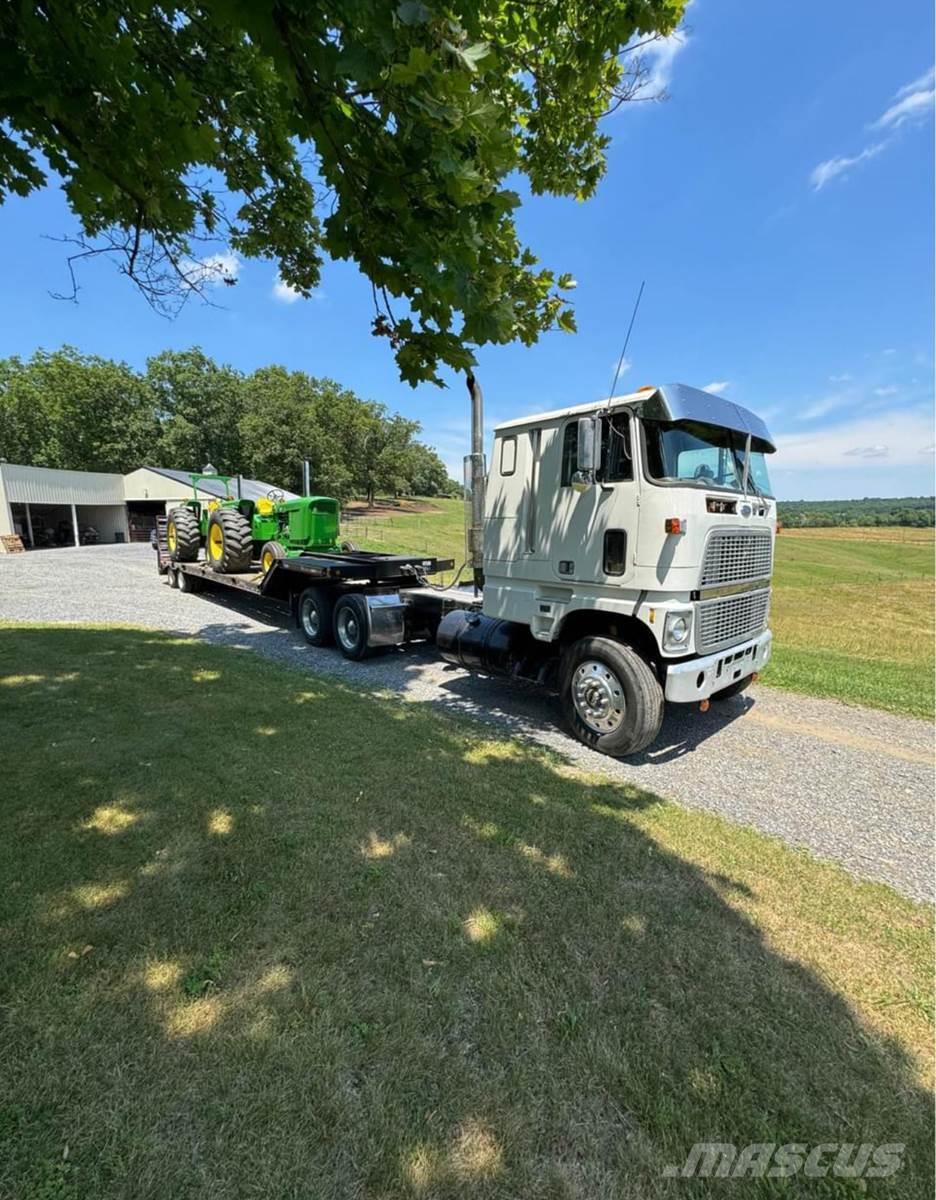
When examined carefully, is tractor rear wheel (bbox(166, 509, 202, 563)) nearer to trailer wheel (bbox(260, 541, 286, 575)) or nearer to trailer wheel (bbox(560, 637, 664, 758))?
trailer wheel (bbox(260, 541, 286, 575))

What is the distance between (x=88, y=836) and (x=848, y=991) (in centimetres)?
383

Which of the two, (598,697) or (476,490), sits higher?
(476,490)

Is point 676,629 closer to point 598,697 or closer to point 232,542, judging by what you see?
point 598,697

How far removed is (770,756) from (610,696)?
1610 millimetres

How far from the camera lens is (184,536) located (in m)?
12.6

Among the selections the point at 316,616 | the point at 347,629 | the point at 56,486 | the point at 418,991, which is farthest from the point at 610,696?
the point at 56,486

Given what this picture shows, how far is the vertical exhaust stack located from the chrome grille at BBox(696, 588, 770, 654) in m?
2.37

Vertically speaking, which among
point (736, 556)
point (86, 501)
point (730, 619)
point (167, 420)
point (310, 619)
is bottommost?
point (310, 619)

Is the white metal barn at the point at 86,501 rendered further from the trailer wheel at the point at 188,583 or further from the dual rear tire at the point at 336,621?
the dual rear tire at the point at 336,621

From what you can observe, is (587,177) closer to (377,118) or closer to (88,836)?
(377,118)

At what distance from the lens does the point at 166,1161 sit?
4.99ft

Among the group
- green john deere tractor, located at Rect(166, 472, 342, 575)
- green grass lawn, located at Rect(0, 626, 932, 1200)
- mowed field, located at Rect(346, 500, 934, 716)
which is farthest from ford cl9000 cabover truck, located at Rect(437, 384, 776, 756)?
green john deere tractor, located at Rect(166, 472, 342, 575)

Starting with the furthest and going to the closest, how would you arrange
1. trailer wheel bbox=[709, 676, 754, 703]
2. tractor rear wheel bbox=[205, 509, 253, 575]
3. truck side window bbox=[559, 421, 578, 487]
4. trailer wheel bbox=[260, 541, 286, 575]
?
tractor rear wheel bbox=[205, 509, 253, 575] → trailer wheel bbox=[260, 541, 286, 575] → trailer wheel bbox=[709, 676, 754, 703] → truck side window bbox=[559, 421, 578, 487]

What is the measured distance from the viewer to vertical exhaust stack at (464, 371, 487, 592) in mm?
5664
